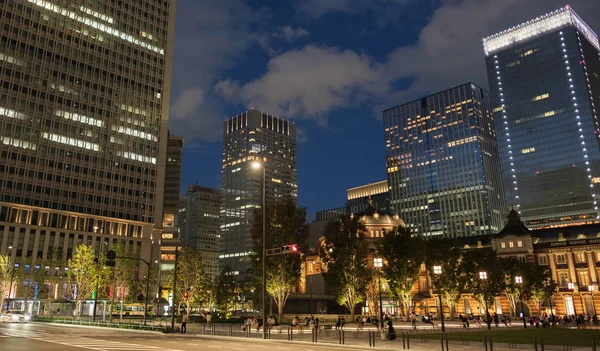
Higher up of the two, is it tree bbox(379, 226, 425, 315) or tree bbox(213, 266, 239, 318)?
tree bbox(379, 226, 425, 315)

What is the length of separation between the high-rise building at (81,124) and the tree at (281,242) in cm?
7156

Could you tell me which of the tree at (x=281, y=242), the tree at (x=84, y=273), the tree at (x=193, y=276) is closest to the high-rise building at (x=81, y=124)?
the tree at (x=84, y=273)

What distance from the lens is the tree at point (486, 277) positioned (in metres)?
75.5

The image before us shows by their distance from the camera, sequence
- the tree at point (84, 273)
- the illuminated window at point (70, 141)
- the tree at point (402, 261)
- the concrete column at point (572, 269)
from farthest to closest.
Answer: the illuminated window at point (70, 141) → the concrete column at point (572, 269) → the tree at point (402, 261) → the tree at point (84, 273)

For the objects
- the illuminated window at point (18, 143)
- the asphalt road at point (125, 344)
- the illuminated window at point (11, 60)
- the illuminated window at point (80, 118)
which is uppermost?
the illuminated window at point (11, 60)

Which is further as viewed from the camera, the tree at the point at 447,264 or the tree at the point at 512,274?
the tree at the point at 512,274

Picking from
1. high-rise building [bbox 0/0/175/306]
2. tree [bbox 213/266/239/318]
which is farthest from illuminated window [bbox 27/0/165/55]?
tree [bbox 213/266/239/318]

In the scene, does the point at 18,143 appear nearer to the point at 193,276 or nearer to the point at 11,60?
the point at 11,60

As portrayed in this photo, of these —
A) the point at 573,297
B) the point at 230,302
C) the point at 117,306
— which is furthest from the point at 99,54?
the point at 573,297

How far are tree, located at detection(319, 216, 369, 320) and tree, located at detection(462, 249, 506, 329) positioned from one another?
65.7ft

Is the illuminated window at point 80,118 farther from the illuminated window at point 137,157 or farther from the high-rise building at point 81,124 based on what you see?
the illuminated window at point 137,157

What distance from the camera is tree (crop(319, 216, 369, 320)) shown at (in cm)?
6956

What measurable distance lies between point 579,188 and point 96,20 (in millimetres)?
188723

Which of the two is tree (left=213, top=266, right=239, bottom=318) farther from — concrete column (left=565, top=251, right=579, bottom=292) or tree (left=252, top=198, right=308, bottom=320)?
concrete column (left=565, top=251, right=579, bottom=292)
